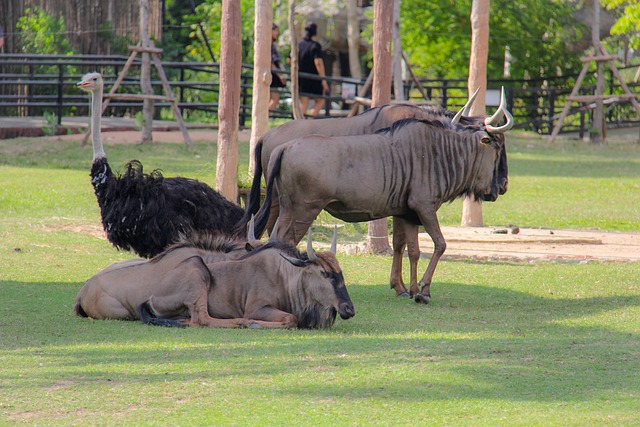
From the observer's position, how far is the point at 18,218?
15.0 metres

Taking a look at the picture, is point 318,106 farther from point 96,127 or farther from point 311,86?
point 96,127

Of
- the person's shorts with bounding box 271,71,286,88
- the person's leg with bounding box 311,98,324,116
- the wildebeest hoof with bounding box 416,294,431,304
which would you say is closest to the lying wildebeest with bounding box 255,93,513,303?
the wildebeest hoof with bounding box 416,294,431,304

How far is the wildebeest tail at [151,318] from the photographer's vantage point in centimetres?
848

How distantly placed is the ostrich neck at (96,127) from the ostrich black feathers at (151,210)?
23 centimetres

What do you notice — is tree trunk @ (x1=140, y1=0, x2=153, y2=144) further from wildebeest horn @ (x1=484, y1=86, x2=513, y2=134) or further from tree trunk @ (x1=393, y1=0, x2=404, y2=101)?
wildebeest horn @ (x1=484, y1=86, x2=513, y2=134)

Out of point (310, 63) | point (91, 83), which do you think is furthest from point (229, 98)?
point (310, 63)

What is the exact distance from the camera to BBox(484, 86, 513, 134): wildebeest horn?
10.3 meters

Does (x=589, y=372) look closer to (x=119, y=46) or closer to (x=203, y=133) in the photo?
(x=203, y=133)

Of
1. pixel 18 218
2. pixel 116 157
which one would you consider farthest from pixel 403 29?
pixel 18 218

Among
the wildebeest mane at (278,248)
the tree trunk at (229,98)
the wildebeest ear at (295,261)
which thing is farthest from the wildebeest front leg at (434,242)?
the tree trunk at (229,98)

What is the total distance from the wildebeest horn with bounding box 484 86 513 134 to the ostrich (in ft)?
8.85

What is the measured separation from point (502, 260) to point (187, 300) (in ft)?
18.2

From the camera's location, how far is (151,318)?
858 centimetres

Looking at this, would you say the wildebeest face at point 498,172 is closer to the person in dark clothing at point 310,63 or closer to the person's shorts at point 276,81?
the person's shorts at point 276,81
